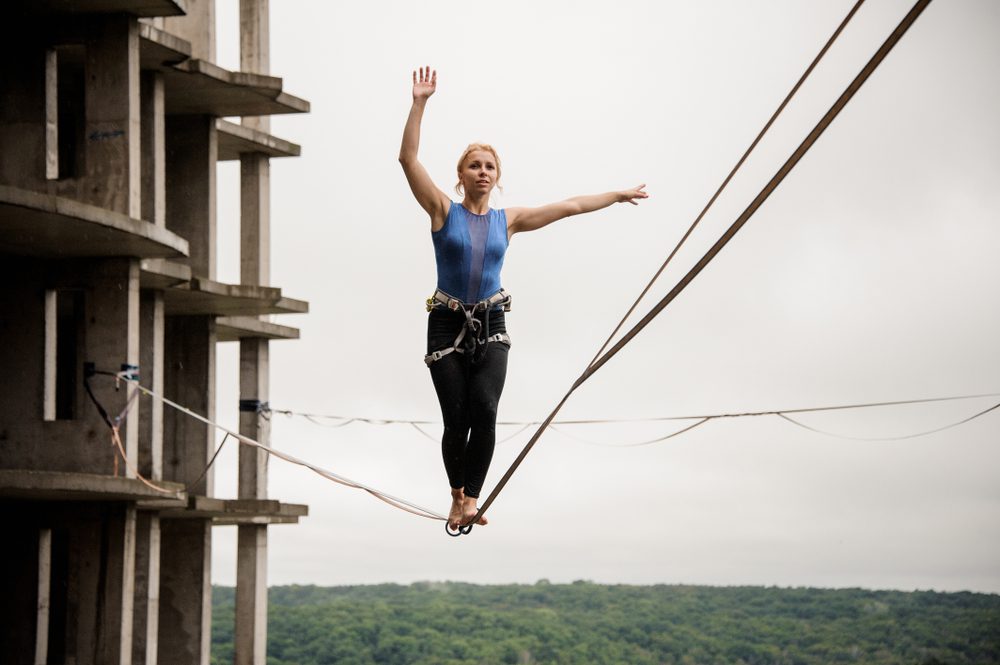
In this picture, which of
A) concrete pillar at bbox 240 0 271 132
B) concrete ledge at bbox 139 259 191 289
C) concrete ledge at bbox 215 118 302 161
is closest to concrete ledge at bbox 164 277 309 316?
concrete ledge at bbox 139 259 191 289

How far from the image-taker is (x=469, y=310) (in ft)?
42.4

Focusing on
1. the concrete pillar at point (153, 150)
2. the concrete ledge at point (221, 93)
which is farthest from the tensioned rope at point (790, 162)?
the concrete ledge at point (221, 93)

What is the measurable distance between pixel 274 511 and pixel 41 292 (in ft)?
33.9

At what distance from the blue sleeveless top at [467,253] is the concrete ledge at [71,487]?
10.7m

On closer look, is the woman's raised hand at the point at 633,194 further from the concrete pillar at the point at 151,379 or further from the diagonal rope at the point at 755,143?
the concrete pillar at the point at 151,379

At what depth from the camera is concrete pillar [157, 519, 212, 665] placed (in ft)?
110

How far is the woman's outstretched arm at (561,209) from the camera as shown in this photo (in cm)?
1329

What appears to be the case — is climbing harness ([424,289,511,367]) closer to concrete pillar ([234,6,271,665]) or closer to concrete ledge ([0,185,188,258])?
concrete ledge ([0,185,188,258])

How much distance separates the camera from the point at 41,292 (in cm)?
2484

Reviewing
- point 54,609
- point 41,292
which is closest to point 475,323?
point 41,292

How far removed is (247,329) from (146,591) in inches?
343

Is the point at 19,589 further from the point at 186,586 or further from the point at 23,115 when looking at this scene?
the point at 186,586

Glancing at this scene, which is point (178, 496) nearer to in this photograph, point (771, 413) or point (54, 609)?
point (54, 609)

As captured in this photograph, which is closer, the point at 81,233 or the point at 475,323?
the point at 475,323
